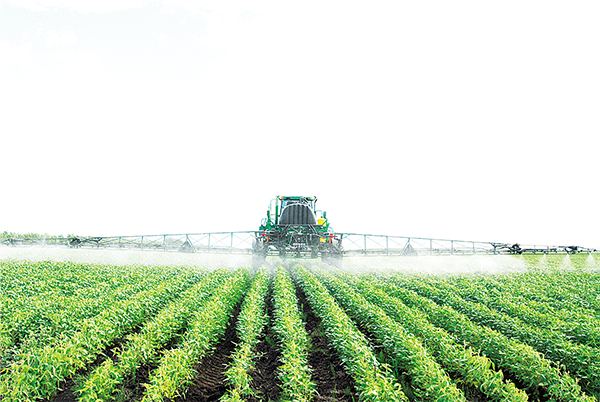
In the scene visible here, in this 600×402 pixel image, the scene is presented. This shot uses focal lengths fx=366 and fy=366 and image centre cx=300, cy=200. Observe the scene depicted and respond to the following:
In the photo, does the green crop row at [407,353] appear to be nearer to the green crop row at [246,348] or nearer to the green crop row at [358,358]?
the green crop row at [358,358]

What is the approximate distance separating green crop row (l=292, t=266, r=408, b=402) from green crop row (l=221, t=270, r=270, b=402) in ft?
4.89

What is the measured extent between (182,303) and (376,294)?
5387 millimetres

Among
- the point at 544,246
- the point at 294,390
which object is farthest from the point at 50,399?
the point at 544,246

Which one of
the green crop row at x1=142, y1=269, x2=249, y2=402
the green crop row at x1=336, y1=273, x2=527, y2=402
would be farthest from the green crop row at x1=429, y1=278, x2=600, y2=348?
the green crop row at x1=142, y1=269, x2=249, y2=402

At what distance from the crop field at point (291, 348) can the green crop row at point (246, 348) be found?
1.2 inches

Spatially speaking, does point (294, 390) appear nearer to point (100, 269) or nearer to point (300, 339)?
point (300, 339)

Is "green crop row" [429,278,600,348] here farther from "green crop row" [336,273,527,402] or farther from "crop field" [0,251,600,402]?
"green crop row" [336,273,527,402]

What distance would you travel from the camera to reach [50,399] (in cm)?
524

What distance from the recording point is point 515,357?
5938mm

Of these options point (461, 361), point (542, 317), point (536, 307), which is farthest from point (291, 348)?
point (536, 307)

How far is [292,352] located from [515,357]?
3617 mm

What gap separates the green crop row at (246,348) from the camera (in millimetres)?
5125

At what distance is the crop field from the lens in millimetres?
5191

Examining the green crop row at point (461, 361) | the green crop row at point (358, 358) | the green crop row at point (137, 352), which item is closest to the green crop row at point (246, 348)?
the green crop row at point (137, 352)
